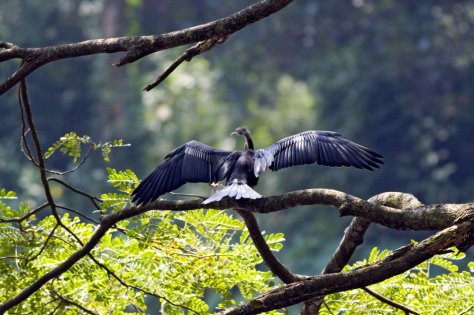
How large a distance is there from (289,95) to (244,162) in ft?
62.6

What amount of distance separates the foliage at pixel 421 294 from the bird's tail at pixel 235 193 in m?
0.71

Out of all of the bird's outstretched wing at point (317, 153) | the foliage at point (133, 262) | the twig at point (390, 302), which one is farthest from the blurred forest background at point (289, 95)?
the twig at point (390, 302)

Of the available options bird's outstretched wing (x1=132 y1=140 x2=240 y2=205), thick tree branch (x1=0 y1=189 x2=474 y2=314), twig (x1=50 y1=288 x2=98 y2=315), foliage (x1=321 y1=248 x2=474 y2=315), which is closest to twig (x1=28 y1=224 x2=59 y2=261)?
twig (x1=50 y1=288 x2=98 y2=315)

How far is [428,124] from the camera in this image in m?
23.0

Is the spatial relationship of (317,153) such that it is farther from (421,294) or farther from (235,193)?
(421,294)

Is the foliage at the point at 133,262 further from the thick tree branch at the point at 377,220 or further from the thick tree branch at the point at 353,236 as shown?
the thick tree branch at the point at 377,220

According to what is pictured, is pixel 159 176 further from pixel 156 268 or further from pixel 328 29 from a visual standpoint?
pixel 328 29

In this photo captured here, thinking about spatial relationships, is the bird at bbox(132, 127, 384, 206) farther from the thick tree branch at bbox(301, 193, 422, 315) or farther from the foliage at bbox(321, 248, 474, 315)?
the foliage at bbox(321, 248, 474, 315)

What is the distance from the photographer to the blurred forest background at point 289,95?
22578 mm

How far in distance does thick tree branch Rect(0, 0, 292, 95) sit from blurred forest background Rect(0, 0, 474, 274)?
45.9ft

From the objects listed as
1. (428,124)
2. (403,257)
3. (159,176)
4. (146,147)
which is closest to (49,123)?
(146,147)

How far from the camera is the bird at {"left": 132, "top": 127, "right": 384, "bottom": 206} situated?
6.21 metres

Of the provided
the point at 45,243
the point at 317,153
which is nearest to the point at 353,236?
the point at 317,153

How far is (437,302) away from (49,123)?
2052 centimetres
